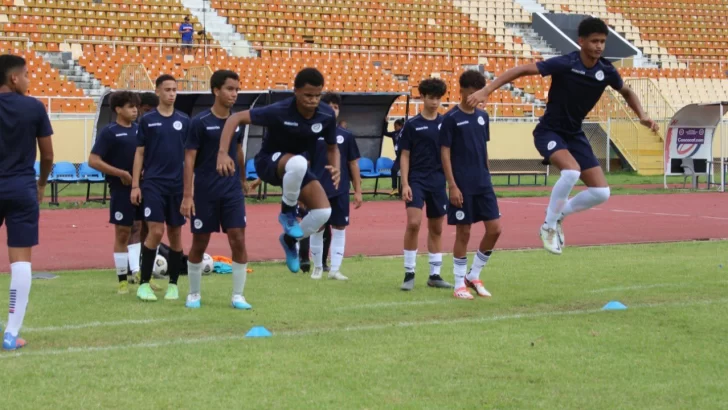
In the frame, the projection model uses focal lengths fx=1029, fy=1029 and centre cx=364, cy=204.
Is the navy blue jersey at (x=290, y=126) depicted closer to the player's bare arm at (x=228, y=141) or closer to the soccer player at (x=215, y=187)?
the player's bare arm at (x=228, y=141)

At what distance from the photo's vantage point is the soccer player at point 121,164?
408 inches

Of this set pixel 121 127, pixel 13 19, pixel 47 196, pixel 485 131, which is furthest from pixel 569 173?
pixel 13 19

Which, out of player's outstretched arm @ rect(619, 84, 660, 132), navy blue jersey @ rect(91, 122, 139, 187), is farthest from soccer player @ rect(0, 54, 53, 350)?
player's outstretched arm @ rect(619, 84, 660, 132)

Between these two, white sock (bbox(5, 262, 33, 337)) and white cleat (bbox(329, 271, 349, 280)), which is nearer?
white sock (bbox(5, 262, 33, 337))

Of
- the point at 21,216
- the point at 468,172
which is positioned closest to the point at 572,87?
the point at 468,172

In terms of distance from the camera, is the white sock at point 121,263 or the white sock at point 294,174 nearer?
the white sock at point 294,174

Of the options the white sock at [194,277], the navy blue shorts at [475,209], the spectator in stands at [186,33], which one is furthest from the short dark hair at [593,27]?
the spectator in stands at [186,33]

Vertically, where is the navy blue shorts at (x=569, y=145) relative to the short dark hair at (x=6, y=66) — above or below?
below

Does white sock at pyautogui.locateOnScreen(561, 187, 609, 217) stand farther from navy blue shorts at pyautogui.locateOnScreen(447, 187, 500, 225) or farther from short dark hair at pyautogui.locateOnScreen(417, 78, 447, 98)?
short dark hair at pyautogui.locateOnScreen(417, 78, 447, 98)

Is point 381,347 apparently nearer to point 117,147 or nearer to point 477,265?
point 477,265

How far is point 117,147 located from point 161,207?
134 centimetres

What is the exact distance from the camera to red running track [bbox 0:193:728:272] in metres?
14.0

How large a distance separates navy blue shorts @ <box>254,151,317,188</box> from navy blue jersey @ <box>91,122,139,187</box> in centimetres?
211

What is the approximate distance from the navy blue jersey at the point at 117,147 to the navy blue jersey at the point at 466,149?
3.28m
